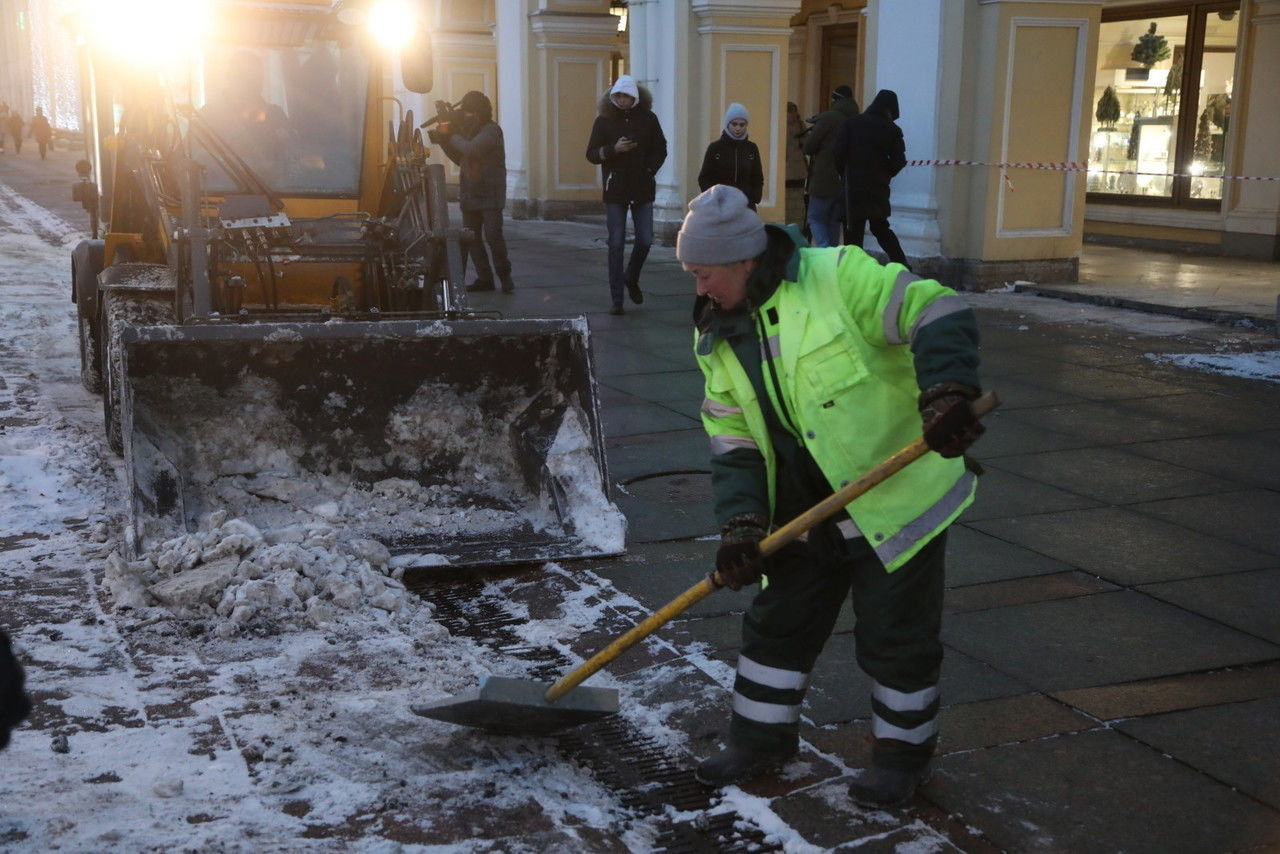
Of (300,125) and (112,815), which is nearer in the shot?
(112,815)

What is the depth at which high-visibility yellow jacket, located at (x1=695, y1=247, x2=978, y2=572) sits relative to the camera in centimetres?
331

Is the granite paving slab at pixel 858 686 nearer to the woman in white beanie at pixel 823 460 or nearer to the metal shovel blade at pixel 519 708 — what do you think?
the woman in white beanie at pixel 823 460

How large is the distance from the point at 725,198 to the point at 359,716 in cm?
182

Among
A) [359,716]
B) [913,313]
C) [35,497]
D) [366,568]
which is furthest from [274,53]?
[913,313]

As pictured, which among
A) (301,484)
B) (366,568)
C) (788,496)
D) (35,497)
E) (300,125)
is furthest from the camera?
(300,125)

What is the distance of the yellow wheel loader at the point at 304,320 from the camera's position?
17.9ft

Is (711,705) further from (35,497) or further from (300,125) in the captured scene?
(300,125)

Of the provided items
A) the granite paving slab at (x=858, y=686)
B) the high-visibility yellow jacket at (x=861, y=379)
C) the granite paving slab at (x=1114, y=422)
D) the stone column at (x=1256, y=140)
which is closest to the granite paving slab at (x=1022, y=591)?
the granite paving slab at (x=858, y=686)

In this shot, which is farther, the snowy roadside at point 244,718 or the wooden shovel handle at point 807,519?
the snowy roadside at point 244,718

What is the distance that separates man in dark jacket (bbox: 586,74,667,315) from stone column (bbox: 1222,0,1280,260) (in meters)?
7.25

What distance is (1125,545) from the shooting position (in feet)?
18.0

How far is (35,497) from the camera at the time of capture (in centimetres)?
612

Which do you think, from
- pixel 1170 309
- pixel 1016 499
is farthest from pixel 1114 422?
pixel 1170 309

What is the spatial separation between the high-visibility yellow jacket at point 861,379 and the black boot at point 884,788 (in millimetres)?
539
